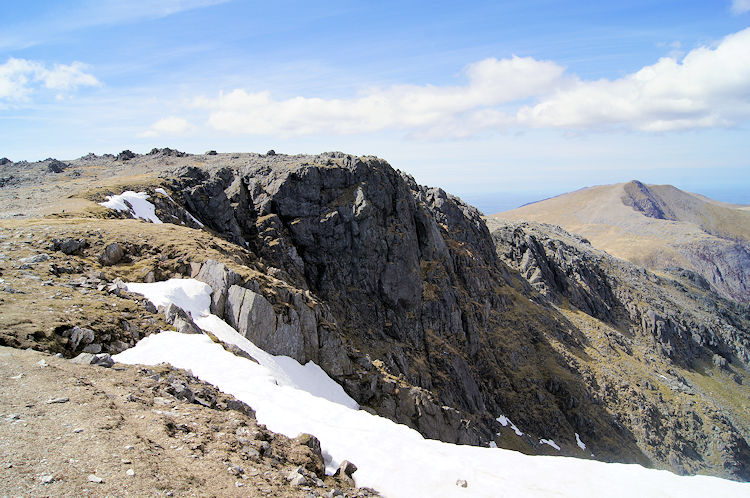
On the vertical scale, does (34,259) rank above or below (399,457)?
above

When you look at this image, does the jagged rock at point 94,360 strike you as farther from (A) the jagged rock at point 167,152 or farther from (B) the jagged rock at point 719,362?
(B) the jagged rock at point 719,362

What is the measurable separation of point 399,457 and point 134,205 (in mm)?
37995

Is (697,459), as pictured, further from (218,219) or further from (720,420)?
(218,219)

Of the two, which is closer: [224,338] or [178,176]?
[224,338]

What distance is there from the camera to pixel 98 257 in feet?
80.3

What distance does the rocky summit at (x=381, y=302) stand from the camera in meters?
23.5

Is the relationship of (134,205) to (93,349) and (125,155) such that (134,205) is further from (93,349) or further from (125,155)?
(125,155)

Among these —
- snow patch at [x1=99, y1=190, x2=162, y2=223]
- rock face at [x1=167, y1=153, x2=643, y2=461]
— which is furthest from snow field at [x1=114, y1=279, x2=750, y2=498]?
snow patch at [x1=99, y1=190, x2=162, y2=223]

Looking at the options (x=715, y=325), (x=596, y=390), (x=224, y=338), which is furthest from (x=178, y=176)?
(x=715, y=325)

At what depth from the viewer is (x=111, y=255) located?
25000mm

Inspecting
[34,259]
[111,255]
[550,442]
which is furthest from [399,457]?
[550,442]

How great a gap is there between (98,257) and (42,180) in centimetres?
5401

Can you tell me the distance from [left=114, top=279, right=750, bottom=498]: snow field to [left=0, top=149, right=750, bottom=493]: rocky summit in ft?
10.7

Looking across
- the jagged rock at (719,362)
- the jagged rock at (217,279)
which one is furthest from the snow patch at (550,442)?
the jagged rock at (719,362)
